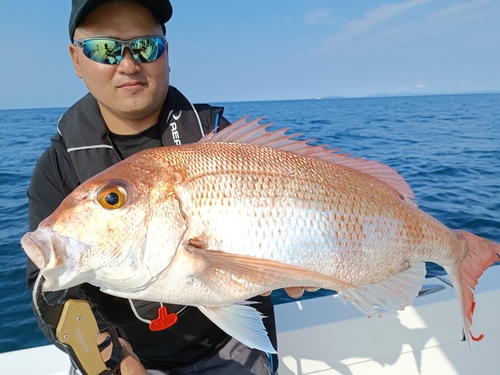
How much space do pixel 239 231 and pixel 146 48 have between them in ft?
3.91

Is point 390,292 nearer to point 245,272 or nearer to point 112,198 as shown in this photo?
point 245,272

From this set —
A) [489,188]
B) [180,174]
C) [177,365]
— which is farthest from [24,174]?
[489,188]

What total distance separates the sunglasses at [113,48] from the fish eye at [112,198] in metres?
0.91

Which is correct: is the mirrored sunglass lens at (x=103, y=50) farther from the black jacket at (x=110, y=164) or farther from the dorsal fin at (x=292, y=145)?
Answer: the dorsal fin at (x=292, y=145)

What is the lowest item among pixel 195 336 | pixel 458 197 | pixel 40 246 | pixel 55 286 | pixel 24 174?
pixel 24 174

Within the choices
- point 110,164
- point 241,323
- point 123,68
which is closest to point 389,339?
point 241,323

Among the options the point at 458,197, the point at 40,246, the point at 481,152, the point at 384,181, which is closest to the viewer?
the point at 40,246

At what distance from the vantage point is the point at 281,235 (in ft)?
A: 4.48

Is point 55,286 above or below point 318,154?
below

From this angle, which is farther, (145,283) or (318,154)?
(318,154)

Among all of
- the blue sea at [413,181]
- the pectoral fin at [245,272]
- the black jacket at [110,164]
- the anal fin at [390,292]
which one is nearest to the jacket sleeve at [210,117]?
the black jacket at [110,164]

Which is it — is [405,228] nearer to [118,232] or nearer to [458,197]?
[118,232]

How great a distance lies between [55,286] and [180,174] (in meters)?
0.58

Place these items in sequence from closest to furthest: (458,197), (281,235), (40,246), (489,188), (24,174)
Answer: (40,246), (281,235), (458,197), (489,188), (24,174)
